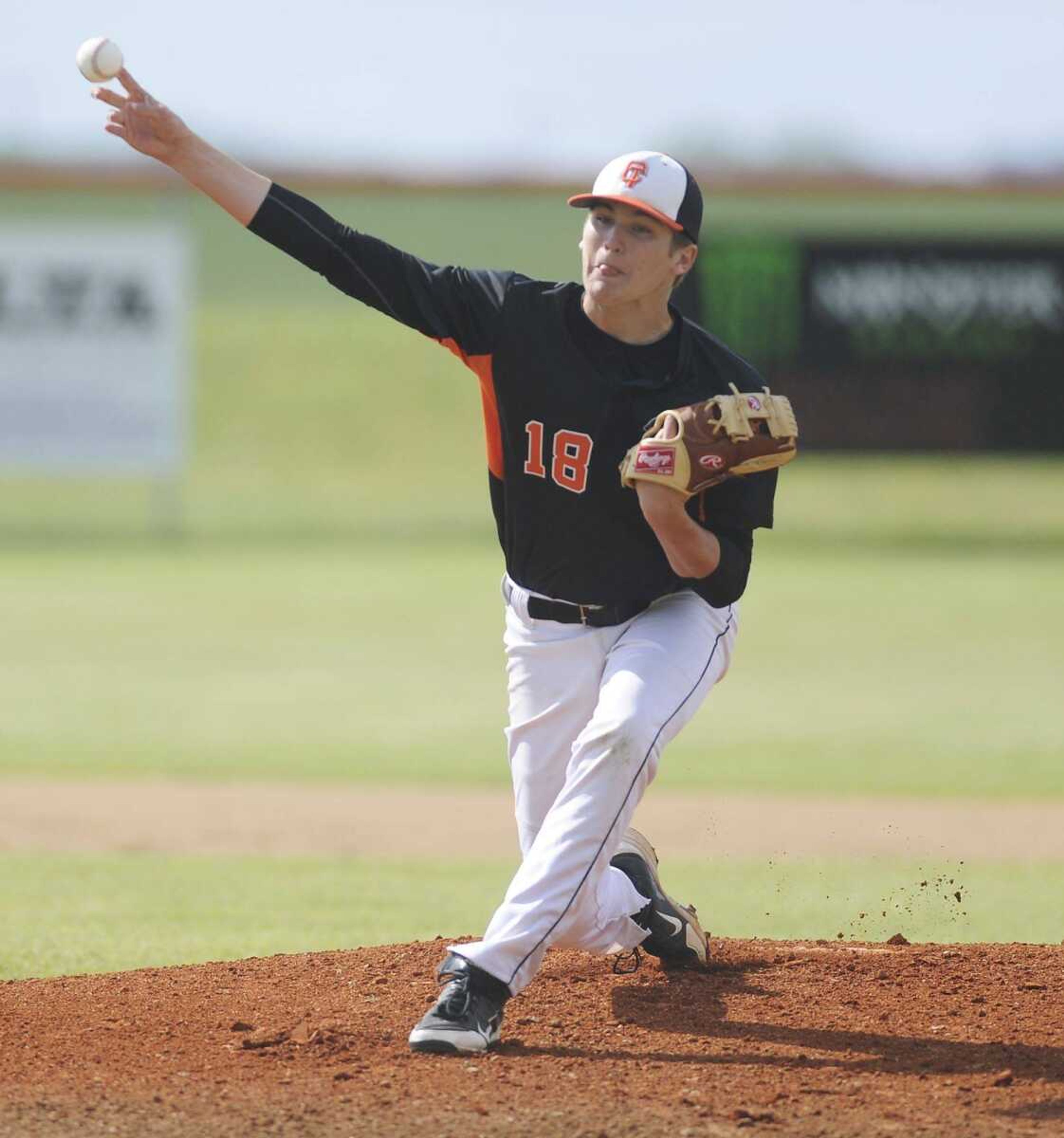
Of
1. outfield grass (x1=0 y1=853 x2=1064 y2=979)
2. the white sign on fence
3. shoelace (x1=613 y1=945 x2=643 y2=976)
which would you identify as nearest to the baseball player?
shoelace (x1=613 y1=945 x2=643 y2=976)

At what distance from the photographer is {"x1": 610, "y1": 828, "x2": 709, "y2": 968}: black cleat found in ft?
16.6

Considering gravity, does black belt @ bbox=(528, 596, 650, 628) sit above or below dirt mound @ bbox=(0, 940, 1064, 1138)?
above

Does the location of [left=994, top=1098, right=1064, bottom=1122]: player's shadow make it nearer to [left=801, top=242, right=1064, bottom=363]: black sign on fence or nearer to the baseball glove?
the baseball glove

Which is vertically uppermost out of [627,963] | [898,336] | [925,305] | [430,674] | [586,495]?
[925,305]

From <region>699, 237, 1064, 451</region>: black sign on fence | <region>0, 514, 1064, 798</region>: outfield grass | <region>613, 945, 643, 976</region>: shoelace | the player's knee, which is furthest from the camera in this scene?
<region>699, 237, 1064, 451</region>: black sign on fence

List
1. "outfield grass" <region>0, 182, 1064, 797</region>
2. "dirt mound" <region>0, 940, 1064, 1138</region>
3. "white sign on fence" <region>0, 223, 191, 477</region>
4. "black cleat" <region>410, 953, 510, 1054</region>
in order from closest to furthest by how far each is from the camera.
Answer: "dirt mound" <region>0, 940, 1064, 1138</region> < "black cleat" <region>410, 953, 510, 1054</region> < "outfield grass" <region>0, 182, 1064, 797</region> < "white sign on fence" <region>0, 223, 191, 477</region>

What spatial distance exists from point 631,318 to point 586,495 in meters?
0.50

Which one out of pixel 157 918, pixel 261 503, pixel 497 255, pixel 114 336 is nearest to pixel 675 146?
pixel 497 255

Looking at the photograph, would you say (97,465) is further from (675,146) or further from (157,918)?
(675,146)

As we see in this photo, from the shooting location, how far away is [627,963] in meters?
5.22

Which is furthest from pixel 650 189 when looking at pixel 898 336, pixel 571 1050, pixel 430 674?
pixel 898 336

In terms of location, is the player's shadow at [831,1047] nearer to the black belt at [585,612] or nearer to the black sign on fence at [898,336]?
the black belt at [585,612]

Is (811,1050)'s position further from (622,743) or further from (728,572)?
(728,572)

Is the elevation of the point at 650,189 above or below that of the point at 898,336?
below
